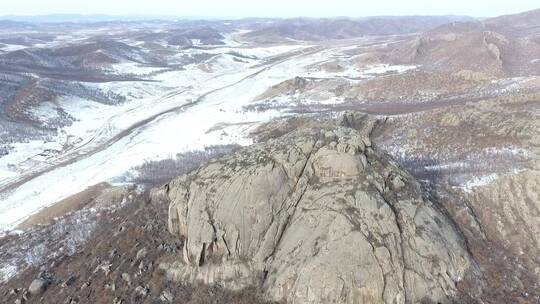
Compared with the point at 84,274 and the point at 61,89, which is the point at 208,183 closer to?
the point at 84,274

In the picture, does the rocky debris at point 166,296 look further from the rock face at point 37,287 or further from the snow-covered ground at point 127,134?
the snow-covered ground at point 127,134

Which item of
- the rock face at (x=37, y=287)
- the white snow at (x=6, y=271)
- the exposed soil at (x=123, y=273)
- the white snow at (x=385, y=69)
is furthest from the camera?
the white snow at (x=385, y=69)

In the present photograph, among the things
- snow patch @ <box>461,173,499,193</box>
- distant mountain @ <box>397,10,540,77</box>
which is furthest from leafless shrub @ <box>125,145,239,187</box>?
distant mountain @ <box>397,10,540,77</box>

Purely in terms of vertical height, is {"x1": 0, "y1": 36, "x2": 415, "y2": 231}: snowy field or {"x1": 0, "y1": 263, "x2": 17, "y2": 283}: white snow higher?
{"x1": 0, "y1": 263, "x2": 17, "y2": 283}: white snow

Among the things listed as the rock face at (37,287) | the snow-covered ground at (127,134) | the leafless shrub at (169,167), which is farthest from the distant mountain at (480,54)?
the rock face at (37,287)

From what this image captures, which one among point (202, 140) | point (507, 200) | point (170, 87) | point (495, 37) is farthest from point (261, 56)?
point (507, 200)

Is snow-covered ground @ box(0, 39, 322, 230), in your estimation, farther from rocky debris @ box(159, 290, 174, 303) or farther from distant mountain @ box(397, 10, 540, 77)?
distant mountain @ box(397, 10, 540, 77)

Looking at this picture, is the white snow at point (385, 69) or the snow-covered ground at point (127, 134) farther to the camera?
the white snow at point (385, 69)

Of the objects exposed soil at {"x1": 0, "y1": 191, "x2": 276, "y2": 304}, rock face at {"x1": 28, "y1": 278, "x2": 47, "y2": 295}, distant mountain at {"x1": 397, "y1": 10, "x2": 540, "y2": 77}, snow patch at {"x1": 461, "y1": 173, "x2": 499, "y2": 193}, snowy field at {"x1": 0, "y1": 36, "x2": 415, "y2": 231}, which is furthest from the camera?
distant mountain at {"x1": 397, "y1": 10, "x2": 540, "y2": 77}

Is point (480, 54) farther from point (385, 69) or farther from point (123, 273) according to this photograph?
point (123, 273)
